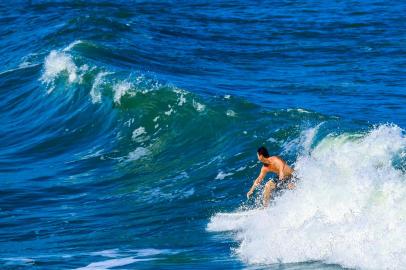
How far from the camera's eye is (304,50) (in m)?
34.4

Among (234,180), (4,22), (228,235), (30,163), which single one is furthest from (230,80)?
(4,22)

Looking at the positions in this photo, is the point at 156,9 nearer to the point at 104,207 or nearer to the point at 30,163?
the point at 30,163


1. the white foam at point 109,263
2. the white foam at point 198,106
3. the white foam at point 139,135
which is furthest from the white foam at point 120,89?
the white foam at point 109,263

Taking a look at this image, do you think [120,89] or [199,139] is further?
[120,89]

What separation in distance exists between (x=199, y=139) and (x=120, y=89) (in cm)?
475

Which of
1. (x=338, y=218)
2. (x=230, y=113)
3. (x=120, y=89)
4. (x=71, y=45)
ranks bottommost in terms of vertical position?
(x=338, y=218)

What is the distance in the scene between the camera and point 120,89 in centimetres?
2628

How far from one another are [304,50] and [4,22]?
1511cm

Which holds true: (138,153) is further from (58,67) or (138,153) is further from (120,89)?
(58,67)

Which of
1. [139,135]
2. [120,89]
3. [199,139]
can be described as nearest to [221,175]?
[199,139]

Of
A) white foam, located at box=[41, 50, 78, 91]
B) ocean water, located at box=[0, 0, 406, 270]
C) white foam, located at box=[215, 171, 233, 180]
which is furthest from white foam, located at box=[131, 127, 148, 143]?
white foam, located at box=[41, 50, 78, 91]

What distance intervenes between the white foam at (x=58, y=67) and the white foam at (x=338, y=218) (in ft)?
42.5

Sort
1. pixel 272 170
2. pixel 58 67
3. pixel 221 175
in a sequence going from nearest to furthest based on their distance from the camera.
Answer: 1. pixel 272 170
2. pixel 221 175
3. pixel 58 67

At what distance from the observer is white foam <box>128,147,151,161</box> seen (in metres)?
22.0
